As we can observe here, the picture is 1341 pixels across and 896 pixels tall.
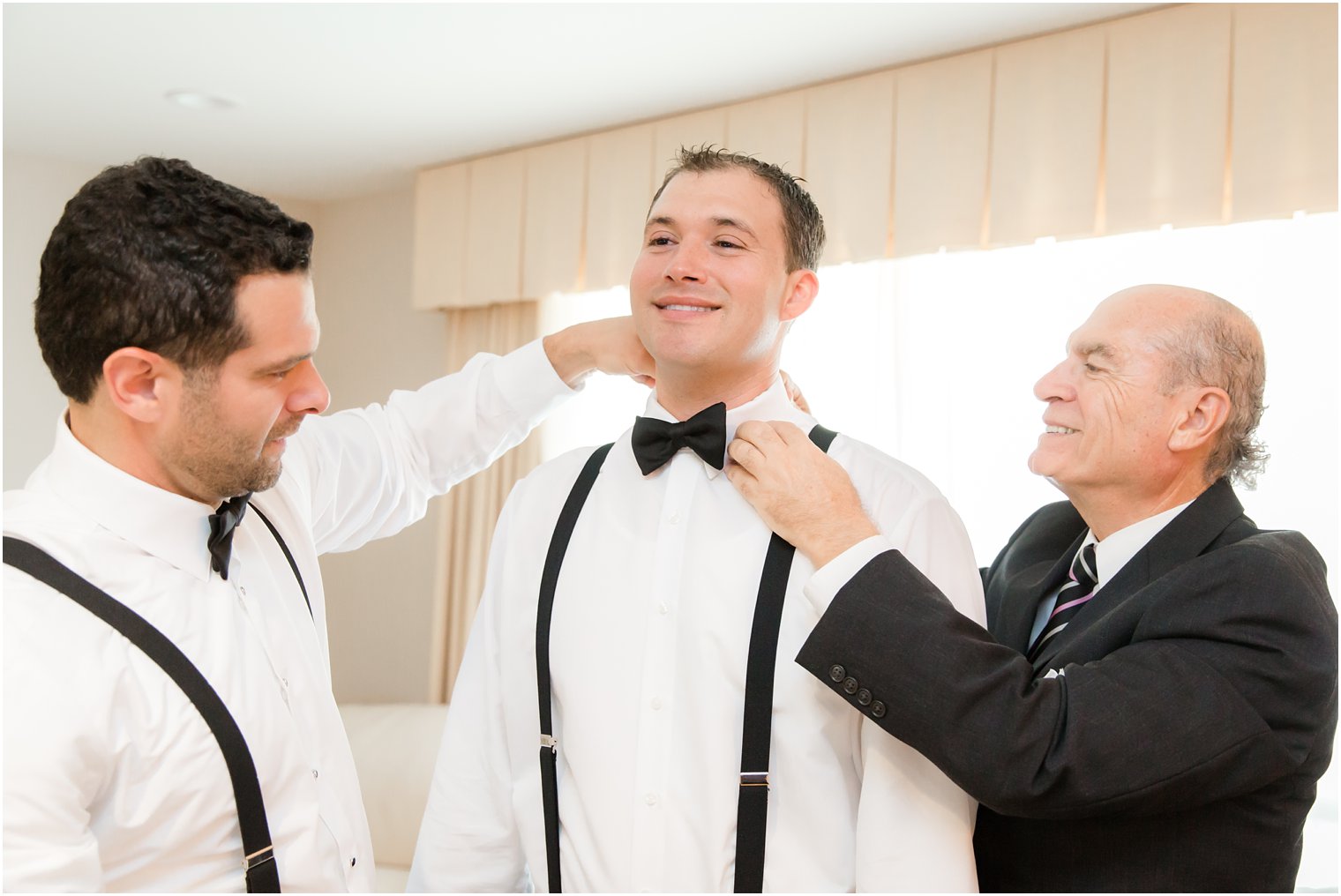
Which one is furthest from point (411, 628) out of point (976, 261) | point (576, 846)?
point (576, 846)

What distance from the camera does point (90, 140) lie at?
18.7 feet

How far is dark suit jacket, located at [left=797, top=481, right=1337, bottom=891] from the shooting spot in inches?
59.7

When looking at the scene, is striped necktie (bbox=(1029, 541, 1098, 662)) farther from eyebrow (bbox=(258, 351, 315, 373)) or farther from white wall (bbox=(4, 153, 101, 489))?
white wall (bbox=(4, 153, 101, 489))

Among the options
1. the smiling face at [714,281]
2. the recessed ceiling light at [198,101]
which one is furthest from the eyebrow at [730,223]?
the recessed ceiling light at [198,101]

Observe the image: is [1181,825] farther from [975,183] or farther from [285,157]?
[285,157]

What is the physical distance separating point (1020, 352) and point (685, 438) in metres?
2.89

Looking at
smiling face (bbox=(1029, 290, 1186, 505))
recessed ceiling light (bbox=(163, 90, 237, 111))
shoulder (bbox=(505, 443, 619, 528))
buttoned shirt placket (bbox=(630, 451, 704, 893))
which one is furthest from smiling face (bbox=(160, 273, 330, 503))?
recessed ceiling light (bbox=(163, 90, 237, 111))

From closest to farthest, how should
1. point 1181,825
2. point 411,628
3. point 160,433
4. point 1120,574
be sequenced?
point 160,433 < point 1181,825 < point 1120,574 < point 411,628

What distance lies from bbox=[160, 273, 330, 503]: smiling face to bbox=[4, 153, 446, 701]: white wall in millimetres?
4799

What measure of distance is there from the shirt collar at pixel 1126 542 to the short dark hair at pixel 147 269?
1400 mm

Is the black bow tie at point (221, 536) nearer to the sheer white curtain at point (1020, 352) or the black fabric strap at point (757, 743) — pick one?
the black fabric strap at point (757, 743)

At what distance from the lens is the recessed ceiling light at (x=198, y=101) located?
4961 millimetres

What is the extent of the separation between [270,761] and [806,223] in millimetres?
1177

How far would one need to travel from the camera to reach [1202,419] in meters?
1.83
